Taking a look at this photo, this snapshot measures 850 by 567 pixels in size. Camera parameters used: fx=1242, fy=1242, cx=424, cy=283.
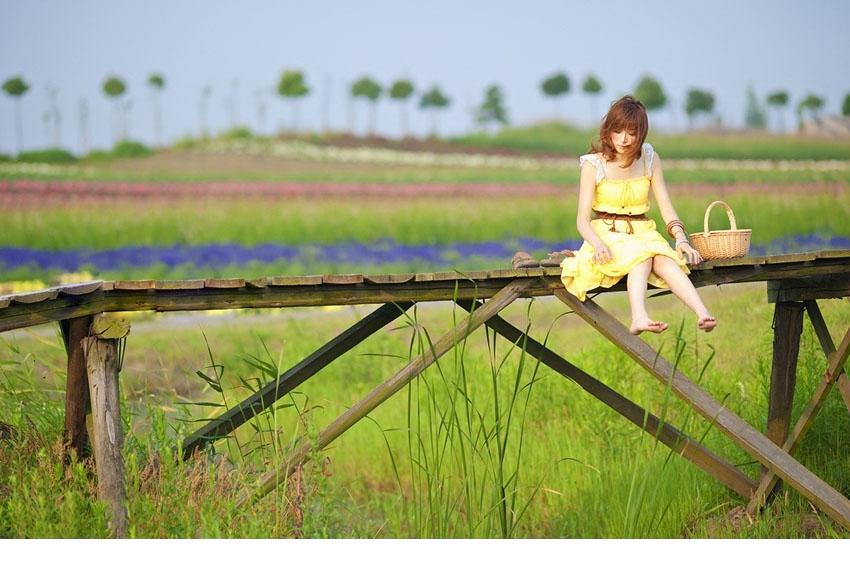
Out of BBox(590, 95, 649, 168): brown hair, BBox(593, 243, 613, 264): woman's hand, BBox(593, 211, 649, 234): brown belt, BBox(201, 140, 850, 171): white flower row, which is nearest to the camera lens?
BBox(593, 243, 613, 264): woman's hand

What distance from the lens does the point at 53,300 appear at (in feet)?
12.0

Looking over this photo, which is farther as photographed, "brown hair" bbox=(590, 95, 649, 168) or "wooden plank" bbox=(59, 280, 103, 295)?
"brown hair" bbox=(590, 95, 649, 168)

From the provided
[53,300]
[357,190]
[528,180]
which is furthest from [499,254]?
[53,300]

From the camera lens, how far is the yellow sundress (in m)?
3.92

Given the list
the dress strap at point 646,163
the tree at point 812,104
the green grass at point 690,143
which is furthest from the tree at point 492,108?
the dress strap at point 646,163

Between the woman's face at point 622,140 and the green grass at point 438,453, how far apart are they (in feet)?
2.20

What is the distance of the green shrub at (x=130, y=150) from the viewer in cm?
2006

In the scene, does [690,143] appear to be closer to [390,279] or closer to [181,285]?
[390,279]

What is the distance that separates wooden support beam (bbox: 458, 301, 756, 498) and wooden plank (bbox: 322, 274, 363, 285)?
53cm

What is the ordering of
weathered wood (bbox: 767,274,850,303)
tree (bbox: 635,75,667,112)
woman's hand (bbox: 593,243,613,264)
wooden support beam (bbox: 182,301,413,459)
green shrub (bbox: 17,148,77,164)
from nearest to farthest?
woman's hand (bbox: 593,243,613,264)
wooden support beam (bbox: 182,301,413,459)
weathered wood (bbox: 767,274,850,303)
green shrub (bbox: 17,148,77,164)
tree (bbox: 635,75,667,112)

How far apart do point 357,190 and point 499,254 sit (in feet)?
13.1

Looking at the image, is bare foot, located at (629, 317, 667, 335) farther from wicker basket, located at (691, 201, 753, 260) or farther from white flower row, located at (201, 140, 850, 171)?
white flower row, located at (201, 140, 850, 171)

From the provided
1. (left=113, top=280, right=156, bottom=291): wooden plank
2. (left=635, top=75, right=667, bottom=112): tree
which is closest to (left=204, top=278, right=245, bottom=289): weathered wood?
(left=113, top=280, right=156, bottom=291): wooden plank
